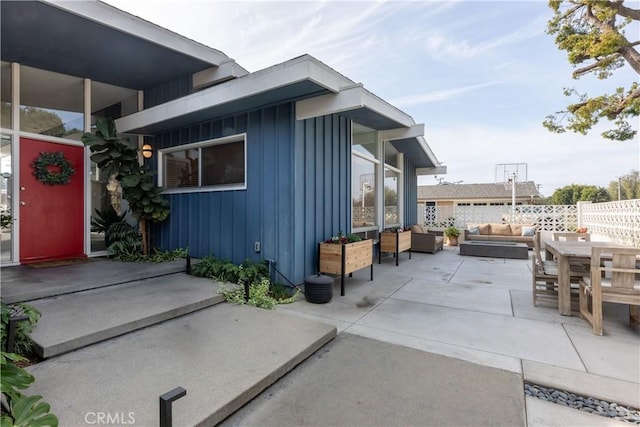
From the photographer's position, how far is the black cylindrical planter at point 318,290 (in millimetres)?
4270

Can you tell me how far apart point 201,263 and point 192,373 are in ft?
9.84

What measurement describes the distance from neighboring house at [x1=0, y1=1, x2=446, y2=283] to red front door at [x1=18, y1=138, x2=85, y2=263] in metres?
0.02

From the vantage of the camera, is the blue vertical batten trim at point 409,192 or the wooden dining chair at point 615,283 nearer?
the wooden dining chair at point 615,283

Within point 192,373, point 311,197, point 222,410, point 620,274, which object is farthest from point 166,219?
point 620,274

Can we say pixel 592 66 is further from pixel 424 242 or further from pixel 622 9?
pixel 424 242

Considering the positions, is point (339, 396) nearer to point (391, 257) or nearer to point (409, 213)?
point (391, 257)

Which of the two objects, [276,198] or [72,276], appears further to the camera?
[276,198]

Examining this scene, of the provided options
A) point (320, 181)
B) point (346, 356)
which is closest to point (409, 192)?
point (320, 181)

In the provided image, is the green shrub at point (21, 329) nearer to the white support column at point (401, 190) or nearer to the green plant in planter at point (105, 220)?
the green plant in planter at point (105, 220)

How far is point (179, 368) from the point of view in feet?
7.58

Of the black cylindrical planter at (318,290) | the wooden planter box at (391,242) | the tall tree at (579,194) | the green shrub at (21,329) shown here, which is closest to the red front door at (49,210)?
the green shrub at (21,329)

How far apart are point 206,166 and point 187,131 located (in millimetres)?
839

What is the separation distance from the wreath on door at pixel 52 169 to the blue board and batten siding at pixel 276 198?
6.13 feet

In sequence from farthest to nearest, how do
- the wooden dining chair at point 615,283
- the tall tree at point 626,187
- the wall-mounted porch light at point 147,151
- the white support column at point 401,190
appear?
the tall tree at point 626,187, the white support column at point 401,190, the wall-mounted porch light at point 147,151, the wooden dining chair at point 615,283
